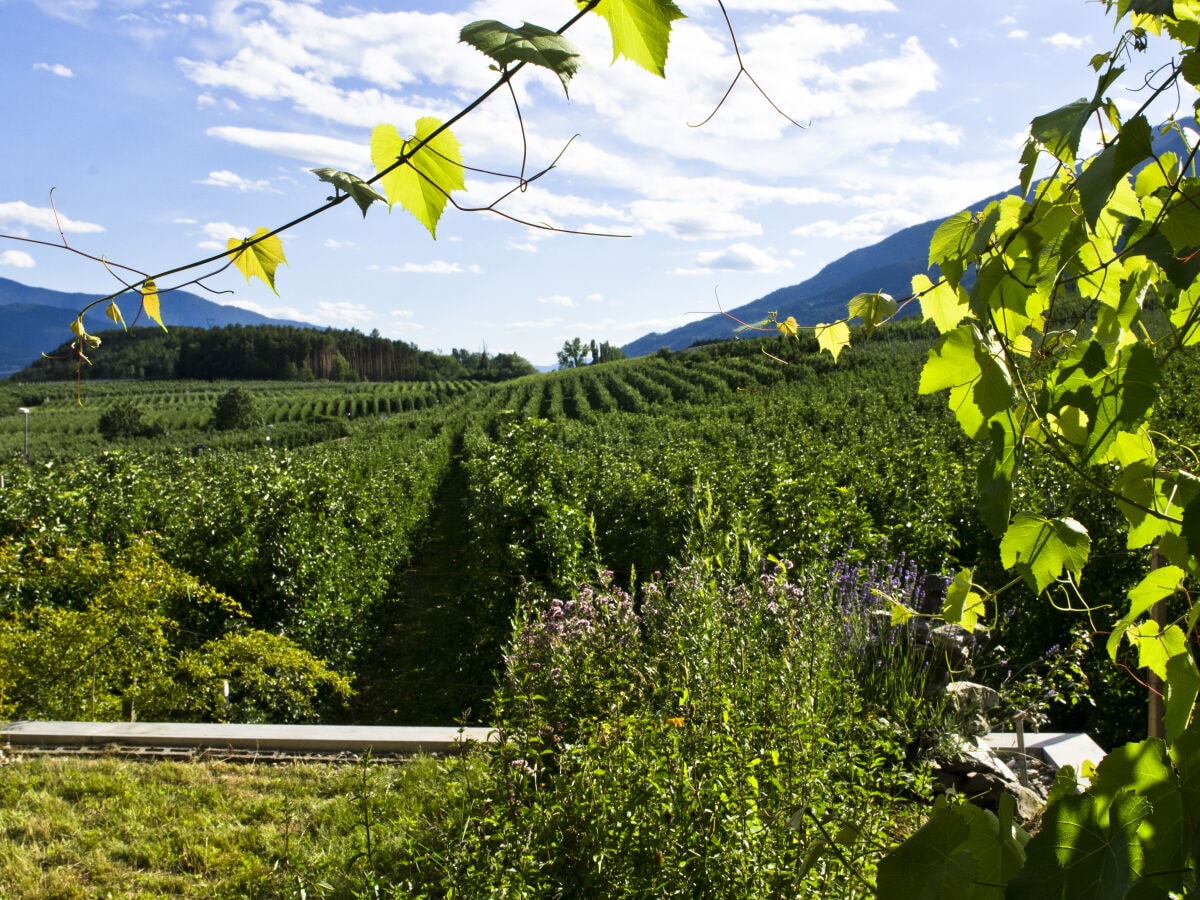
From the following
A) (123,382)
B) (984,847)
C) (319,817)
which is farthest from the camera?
(123,382)

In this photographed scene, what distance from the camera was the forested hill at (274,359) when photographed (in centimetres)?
10194

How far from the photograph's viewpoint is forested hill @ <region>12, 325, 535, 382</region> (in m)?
102

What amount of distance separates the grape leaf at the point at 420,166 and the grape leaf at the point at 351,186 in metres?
0.07

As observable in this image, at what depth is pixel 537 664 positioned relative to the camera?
132 inches

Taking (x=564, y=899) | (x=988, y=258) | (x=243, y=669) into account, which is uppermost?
(x=988, y=258)

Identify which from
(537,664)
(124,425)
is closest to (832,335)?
(537,664)

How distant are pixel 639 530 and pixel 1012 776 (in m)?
5.78

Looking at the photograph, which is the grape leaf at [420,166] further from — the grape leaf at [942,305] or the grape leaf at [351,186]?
the grape leaf at [942,305]

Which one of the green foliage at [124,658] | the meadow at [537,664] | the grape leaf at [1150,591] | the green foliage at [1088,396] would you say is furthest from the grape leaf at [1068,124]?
the green foliage at [124,658]

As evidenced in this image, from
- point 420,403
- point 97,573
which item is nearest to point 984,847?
point 97,573

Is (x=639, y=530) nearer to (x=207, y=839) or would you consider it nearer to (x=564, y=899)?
(x=207, y=839)

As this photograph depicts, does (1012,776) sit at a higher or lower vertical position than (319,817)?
higher

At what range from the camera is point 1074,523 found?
88cm

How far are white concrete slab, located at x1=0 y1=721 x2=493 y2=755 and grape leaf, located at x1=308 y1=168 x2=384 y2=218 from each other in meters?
3.62
